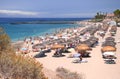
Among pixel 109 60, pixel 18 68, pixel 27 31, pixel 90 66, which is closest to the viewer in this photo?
pixel 18 68

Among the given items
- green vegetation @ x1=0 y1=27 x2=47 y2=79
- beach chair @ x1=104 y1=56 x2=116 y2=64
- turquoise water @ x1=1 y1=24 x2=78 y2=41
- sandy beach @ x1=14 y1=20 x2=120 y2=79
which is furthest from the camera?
turquoise water @ x1=1 y1=24 x2=78 y2=41

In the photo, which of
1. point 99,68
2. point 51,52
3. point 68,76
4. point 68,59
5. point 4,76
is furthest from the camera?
point 51,52

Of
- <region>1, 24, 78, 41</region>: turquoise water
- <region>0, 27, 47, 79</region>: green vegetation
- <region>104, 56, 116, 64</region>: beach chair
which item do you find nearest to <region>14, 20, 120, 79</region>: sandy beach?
<region>104, 56, 116, 64</region>: beach chair

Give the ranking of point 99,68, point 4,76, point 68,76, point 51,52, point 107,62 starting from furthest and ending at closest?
point 51,52, point 107,62, point 99,68, point 68,76, point 4,76

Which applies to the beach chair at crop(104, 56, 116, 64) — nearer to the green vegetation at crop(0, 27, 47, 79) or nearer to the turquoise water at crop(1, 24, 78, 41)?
the green vegetation at crop(0, 27, 47, 79)

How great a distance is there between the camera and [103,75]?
18234mm

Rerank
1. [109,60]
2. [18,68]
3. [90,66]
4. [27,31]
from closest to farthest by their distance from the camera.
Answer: [18,68] → [90,66] → [109,60] → [27,31]

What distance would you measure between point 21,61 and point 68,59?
15574 mm

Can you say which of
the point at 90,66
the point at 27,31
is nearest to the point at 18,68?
the point at 90,66

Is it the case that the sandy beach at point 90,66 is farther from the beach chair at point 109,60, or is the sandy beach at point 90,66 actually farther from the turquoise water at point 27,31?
the turquoise water at point 27,31

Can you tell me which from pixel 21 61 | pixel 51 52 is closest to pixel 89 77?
pixel 21 61

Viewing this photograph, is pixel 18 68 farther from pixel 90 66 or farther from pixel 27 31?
pixel 27 31

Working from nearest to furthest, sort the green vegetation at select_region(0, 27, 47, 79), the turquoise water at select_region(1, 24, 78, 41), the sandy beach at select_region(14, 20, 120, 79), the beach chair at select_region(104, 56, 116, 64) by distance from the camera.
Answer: the green vegetation at select_region(0, 27, 47, 79), the sandy beach at select_region(14, 20, 120, 79), the beach chair at select_region(104, 56, 116, 64), the turquoise water at select_region(1, 24, 78, 41)

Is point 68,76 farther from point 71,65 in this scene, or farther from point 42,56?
point 42,56
